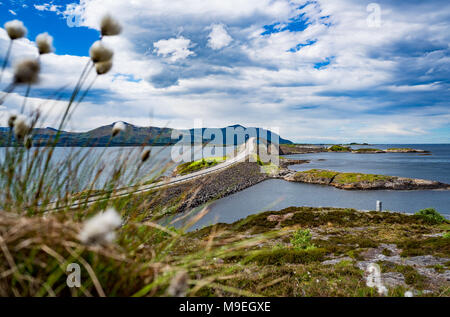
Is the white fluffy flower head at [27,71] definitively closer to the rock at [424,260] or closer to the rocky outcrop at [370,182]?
the rock at [424,260]

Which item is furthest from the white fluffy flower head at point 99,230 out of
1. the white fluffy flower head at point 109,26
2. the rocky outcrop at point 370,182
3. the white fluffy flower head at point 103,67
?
the rocky outcrop at point 370,182

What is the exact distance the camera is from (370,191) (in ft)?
151

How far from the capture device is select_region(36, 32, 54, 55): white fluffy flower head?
6.88 feet

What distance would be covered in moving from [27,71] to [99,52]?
50cm

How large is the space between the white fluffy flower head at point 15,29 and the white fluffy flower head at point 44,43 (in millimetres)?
155

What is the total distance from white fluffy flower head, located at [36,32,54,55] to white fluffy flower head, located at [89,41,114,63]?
16.8 inches

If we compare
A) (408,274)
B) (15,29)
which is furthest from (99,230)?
(408,274)

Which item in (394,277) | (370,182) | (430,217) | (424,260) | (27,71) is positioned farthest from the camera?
(370,182)

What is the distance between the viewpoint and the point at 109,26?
2.13 meters

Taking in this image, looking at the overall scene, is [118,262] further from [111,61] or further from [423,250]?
[423,250]

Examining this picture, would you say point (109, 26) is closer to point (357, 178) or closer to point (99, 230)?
point (99, 230)

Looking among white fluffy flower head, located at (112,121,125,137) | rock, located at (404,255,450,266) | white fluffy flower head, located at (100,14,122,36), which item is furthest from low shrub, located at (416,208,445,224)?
white fluffy flower head, located at (100,14,122,36)

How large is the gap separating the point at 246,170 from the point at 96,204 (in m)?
61.6
